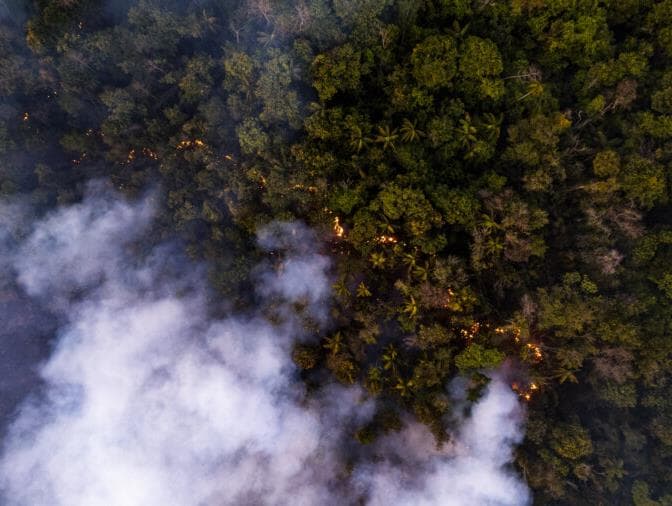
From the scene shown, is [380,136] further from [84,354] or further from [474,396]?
[84,354]

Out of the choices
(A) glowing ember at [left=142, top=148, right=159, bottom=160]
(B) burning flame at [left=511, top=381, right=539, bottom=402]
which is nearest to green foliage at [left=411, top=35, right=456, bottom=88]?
(A) glowing ember at [left=142, top=148, right=159, bottom=160]

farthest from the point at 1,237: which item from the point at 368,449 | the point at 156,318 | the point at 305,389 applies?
the point at 368,449

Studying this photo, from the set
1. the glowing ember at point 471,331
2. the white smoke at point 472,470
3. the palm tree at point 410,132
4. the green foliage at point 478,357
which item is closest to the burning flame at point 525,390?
the white smoke at point 472,470

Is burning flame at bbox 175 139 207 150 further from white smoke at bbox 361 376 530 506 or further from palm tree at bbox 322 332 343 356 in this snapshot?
white smoke at bbox 361 376 530 506

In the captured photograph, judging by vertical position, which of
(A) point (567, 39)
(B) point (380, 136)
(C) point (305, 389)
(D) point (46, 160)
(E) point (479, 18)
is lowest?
(C) point (305, 389)

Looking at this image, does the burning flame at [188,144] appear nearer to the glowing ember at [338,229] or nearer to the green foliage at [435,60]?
the glowing ember at [338,229]

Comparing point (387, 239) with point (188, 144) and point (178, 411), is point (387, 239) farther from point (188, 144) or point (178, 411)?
point (178, 411)

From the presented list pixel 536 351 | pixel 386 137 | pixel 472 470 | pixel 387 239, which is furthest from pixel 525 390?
pixel 386 137
